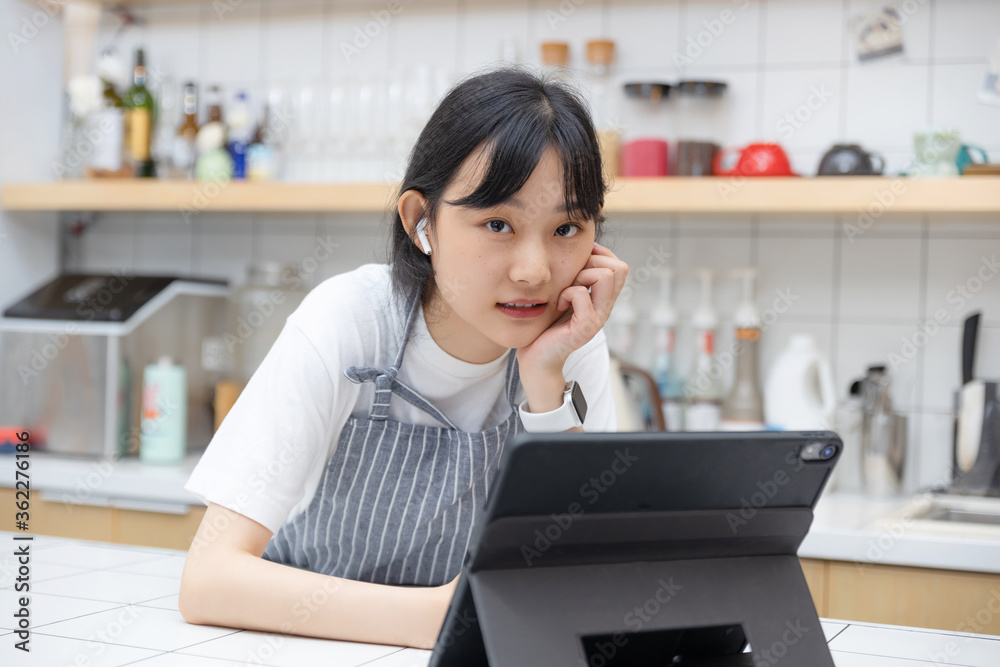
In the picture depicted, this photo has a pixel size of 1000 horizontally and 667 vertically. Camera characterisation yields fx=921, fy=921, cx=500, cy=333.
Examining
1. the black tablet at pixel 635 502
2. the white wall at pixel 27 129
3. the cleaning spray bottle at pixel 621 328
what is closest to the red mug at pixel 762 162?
the cleaning spray bottle at pixel 621 328

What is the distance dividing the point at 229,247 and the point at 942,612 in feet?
5.99

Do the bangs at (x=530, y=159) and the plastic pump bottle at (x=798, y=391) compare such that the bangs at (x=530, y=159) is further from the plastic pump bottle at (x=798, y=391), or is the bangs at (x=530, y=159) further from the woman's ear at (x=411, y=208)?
the plastic pump bottle at (x=798, y=391)

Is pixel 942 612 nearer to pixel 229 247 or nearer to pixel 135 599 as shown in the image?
pixel 135 599

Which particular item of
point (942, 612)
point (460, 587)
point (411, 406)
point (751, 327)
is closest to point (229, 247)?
point (751, 327)

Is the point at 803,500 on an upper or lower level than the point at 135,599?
upper

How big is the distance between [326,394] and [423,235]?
7.6 inches

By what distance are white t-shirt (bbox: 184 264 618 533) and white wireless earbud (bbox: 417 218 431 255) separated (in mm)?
85

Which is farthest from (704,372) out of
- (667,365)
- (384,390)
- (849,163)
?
(384,390)

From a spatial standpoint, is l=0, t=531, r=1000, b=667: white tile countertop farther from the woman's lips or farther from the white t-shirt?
the woman's lips

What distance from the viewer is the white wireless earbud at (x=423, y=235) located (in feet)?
3.14

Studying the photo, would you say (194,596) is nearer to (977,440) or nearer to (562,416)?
(562,416)

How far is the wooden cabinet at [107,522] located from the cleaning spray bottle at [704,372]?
1.05 meters

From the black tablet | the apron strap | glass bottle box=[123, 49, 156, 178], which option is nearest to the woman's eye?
the apron strap

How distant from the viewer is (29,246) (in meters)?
2.39
